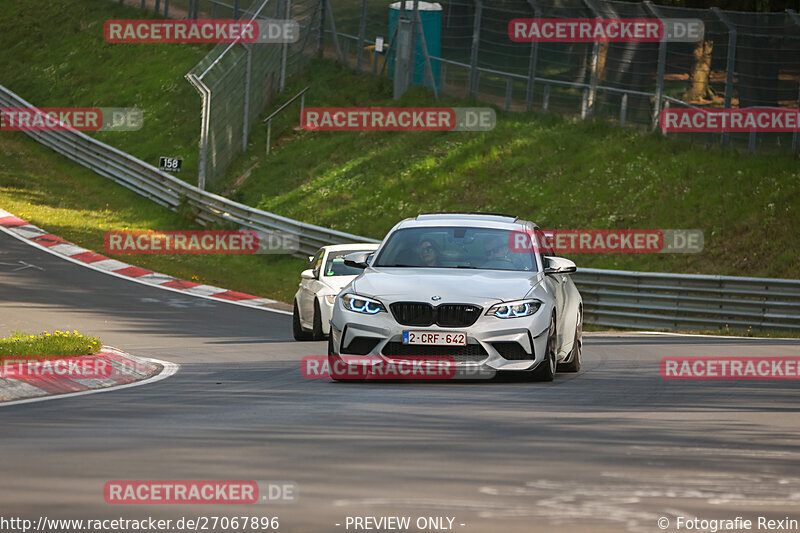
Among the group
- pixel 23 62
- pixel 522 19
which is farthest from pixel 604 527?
pixel 23 62

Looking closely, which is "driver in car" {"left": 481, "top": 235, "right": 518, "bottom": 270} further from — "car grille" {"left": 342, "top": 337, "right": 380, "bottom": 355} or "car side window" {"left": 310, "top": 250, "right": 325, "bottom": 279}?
"car side window" {"left": 310, "top": 250, "right": 325, "bottom": 279}

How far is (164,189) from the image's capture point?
3647 centimetres

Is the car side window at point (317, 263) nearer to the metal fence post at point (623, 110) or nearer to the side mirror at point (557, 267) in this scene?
the side mirror at point (557, 267)

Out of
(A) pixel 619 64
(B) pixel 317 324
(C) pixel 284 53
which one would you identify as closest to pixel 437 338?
(B) pixel 317 324

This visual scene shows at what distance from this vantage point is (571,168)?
32.0 meters

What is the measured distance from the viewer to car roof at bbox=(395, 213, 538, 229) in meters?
13.1

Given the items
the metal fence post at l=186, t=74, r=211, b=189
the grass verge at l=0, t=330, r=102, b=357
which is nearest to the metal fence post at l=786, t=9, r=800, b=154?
the metal fence post at l=186, t=74, r=211, b=189

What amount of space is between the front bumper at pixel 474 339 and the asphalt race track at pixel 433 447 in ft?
0.74

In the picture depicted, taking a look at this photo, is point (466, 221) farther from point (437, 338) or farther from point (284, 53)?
point (284, 53)

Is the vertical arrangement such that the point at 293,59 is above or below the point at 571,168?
above

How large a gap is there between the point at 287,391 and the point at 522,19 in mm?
23848

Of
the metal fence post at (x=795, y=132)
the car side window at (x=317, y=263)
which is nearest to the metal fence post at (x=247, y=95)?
the metal fence post at (x=795, y=132)

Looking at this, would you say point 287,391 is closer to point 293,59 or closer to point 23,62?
point 293,59

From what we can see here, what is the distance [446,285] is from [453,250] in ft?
4.20
